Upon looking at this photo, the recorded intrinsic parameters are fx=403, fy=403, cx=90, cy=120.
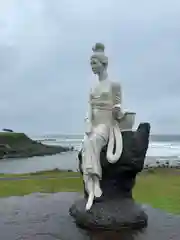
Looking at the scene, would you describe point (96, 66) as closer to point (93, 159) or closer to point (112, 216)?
point (93, 159)

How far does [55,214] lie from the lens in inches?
401

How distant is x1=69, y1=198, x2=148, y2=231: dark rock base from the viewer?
28.6ft

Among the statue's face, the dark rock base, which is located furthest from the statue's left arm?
the dark rock base

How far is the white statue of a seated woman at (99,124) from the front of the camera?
899 centimetres

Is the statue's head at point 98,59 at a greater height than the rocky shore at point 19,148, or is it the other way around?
the statue's head at point 98,59

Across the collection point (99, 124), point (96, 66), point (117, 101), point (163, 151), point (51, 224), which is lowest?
point (163, 151)

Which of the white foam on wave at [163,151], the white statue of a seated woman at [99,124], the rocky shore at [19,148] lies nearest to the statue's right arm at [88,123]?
the white statue of a seated woman at [99,124]

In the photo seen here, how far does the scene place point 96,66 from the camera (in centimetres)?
935

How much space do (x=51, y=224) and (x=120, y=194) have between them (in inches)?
67.4

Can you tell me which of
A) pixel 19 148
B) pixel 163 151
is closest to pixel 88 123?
pixel 19 148

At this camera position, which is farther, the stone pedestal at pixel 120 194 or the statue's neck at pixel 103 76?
the statue's neck at pixel 103 76

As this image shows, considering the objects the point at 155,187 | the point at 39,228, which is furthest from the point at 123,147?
the point at 155,187

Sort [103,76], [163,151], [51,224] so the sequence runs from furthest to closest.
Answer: [163,151] < [103,76] < [51,224]

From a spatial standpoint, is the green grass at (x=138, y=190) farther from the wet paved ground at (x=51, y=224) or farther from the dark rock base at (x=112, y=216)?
the dark rock base at (x=112, y=216)
